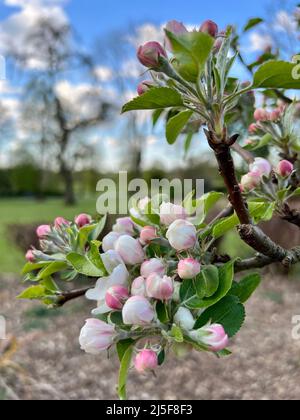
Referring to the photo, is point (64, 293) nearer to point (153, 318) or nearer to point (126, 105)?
point (153, 318)

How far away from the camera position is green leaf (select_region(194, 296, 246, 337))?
767 millimetres

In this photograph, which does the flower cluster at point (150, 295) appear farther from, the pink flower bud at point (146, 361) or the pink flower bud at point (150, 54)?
the pink flower bud at point (150, 54)

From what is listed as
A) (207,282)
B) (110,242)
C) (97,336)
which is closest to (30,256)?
(110,242)

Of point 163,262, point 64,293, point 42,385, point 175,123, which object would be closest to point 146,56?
point 175,123

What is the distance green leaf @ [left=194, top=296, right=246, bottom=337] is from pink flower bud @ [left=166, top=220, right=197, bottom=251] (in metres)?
0.10

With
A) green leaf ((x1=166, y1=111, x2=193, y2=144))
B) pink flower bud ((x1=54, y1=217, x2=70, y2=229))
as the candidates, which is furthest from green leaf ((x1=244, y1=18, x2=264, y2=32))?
pink flower bud ((x1=54, y1=217, x2=70, y2=229))

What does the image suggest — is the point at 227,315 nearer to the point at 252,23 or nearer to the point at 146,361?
the point at 146,361

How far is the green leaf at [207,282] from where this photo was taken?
766 millimetres

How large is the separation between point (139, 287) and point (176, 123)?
263 millimetres

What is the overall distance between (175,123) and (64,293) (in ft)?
1.48

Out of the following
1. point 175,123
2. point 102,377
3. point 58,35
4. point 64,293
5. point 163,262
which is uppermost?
point 58,35

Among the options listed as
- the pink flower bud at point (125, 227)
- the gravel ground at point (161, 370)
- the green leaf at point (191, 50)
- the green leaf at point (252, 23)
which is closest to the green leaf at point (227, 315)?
the pink flower bud at point (125, 227)
